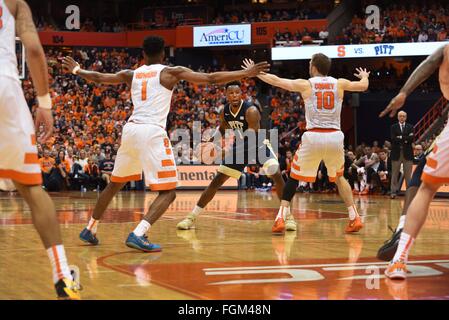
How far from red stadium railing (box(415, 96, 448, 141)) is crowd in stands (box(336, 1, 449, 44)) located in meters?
2.71

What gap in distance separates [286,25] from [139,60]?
25.4 ft

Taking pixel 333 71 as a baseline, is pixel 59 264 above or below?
below

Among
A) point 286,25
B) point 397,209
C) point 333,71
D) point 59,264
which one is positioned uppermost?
point 286,25

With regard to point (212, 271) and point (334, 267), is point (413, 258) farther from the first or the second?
point (212, 271)

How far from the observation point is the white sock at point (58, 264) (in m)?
4.77

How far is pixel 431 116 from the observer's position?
30984 millimetres

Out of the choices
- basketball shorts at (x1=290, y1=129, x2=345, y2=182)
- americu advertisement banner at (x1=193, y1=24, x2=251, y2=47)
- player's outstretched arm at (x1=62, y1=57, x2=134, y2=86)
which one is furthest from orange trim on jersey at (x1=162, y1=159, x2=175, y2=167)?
americu advertisement banner at (x1=193, y1=24, x2=251, y2=47)

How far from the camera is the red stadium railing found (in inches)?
1171

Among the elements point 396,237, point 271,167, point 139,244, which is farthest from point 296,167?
point 396,237

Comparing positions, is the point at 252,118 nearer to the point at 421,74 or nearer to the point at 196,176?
the point at 421,74

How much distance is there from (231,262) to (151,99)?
2207 mm

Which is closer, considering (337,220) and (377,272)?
(377,272)

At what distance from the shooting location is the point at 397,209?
48.1 feet

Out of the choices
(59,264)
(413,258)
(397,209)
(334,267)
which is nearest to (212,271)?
(334,267)
